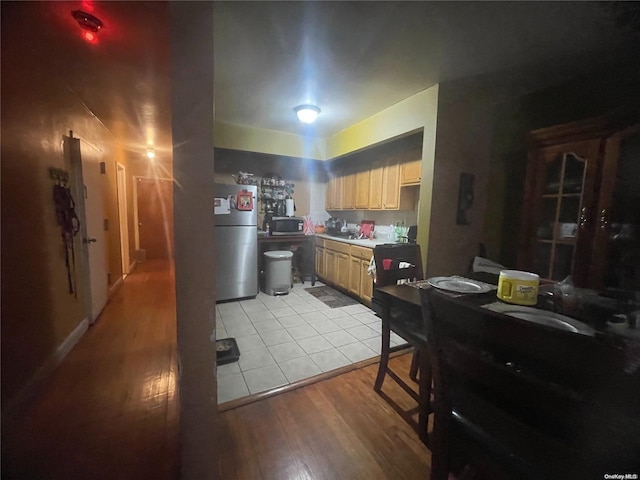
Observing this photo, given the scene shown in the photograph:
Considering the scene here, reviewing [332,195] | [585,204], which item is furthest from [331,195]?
[585,204]

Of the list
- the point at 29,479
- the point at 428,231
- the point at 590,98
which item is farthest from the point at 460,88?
the point at 29,479

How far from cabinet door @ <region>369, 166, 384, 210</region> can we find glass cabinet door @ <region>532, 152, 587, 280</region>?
1.68 metres

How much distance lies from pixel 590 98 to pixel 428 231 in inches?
64.0

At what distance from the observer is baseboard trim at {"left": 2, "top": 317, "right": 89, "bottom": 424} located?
139 centimetres

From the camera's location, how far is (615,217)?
1.73 metres

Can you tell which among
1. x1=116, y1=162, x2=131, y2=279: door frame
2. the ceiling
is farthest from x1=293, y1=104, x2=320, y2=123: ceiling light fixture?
x1=116, y1=162, x2=131, y2=279: door frame

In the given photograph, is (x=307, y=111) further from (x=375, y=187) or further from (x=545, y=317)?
(x=545, y=317)

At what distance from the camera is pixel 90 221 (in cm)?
256

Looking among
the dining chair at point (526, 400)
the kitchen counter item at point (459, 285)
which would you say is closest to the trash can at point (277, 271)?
the kitchen counter item at point (459, 285)

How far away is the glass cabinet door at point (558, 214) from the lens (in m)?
1.96

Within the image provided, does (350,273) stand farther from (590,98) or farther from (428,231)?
(590,98)

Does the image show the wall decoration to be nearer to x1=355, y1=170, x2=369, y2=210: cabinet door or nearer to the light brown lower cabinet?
the light brown lower cabinet

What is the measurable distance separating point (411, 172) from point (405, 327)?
2030mm

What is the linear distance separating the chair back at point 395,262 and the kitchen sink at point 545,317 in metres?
0.70
